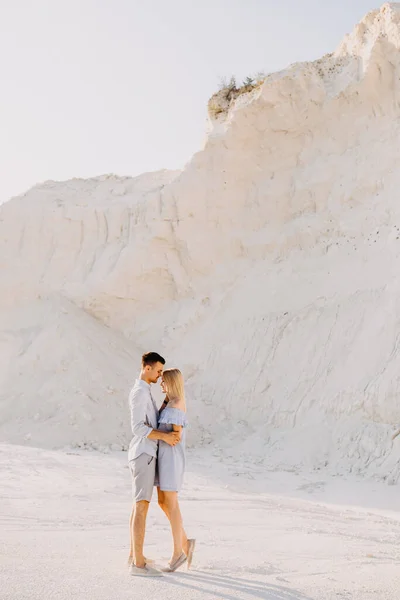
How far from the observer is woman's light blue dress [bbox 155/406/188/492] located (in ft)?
13.0

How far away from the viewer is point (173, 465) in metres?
3.97

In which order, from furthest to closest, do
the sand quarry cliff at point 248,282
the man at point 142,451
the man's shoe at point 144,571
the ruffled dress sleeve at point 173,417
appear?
1. the sand quarry cliff at point 248,282
2. the ruffled dress sleeve at point 173,417
3. the man at point 142,451
4. the man's shoe at point 144,571

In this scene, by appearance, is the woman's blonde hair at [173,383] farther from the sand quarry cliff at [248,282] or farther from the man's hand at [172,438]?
the sand quarry cliff at [248,282]

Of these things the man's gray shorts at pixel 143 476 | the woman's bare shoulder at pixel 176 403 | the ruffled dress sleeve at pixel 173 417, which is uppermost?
the woman's bare shoulder at pixel 176 403

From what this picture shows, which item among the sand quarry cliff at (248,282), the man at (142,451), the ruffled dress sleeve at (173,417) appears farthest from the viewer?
the sand quarry cliff at (248,282)

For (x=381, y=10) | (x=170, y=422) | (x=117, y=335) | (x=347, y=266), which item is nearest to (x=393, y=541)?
(x=170, y=422)

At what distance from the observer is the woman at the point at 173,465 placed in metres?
3.90

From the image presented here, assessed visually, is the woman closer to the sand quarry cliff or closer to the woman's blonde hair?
the woman's blonde hair

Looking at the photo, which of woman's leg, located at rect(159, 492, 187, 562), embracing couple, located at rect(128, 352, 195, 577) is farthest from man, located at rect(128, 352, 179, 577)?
woman's leg, located at rect(159, 492, 187, 562)

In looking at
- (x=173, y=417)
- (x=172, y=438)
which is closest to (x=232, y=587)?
(x=172, y=438)

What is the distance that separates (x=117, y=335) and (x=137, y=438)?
11120 millimetres

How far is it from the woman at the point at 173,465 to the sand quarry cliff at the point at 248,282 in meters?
5.38

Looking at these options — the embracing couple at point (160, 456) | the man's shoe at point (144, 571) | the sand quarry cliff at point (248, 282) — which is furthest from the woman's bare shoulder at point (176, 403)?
the sand quarry cliff at point (248, 282)

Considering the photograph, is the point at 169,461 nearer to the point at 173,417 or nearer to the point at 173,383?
the point at 173,417
